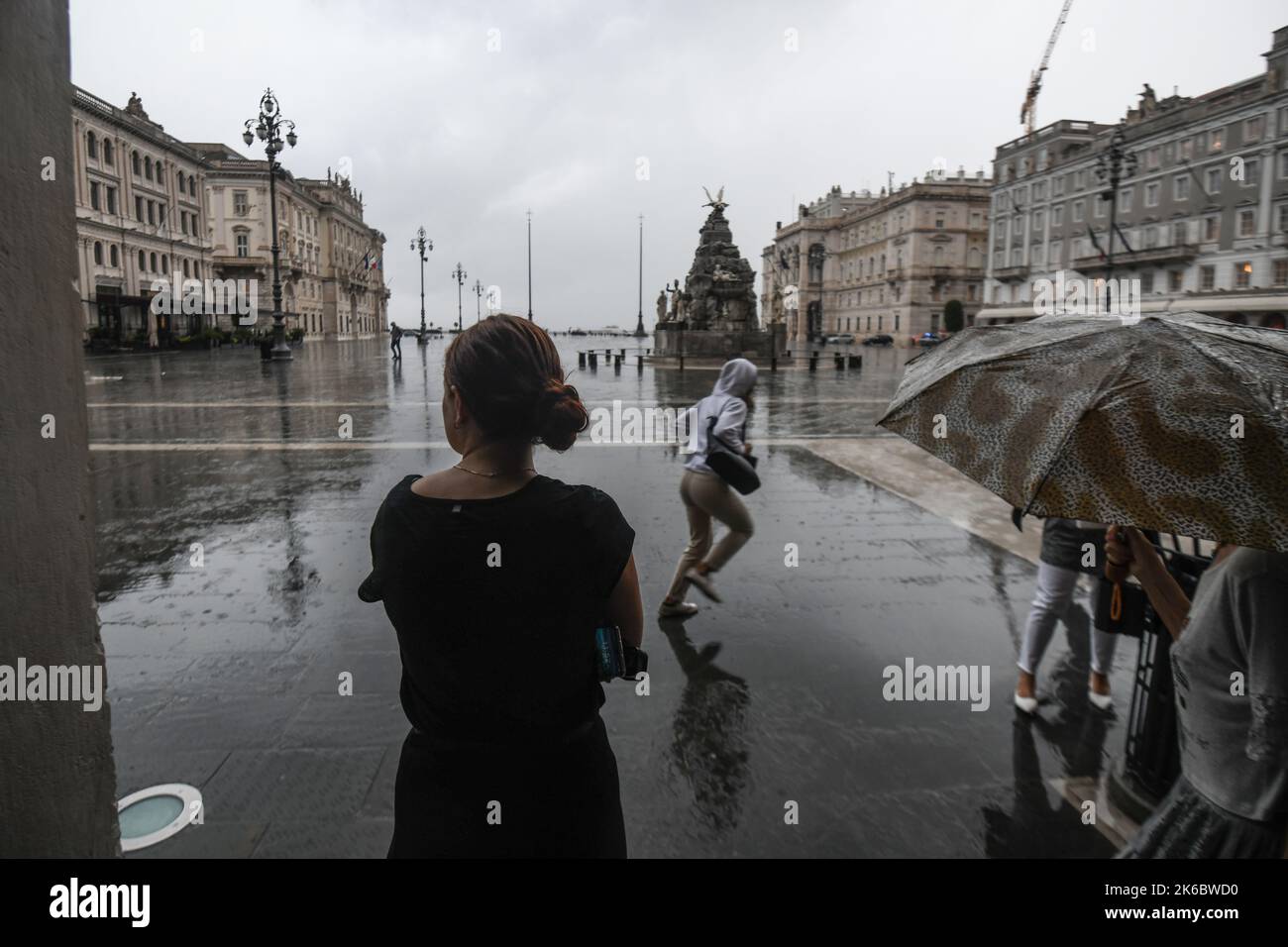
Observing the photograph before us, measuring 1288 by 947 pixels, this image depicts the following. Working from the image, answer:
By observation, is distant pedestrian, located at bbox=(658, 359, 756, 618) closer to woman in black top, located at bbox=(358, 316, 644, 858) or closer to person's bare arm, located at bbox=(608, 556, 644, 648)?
person's bare arm, located at bbox=(608, 556, 644, 648)

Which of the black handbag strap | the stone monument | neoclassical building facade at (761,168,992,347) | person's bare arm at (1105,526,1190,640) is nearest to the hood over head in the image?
the black handbag strap

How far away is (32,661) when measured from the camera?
68.9 inches

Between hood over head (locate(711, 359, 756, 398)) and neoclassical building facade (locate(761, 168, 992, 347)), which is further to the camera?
neoclassical building facade (locate(761, 168, 992, 347))

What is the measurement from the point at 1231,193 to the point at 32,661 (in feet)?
189

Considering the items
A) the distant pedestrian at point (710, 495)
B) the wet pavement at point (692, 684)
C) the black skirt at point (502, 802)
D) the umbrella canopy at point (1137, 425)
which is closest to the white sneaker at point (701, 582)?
the distant pedestrian at point (710, 495)

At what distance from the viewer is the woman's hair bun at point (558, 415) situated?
1781mm

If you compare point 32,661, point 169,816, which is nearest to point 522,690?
point 32,661

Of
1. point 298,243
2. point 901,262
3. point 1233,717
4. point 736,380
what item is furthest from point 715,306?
point 298,243

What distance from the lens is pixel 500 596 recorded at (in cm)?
169

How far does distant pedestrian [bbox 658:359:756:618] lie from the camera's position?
5.49 meters

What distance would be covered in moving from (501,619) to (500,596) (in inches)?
1.9

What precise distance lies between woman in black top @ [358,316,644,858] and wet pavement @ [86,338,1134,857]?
5.10ft

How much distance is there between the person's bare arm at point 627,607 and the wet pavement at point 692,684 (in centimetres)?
160

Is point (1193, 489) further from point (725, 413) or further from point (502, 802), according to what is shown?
point (725, 413)
